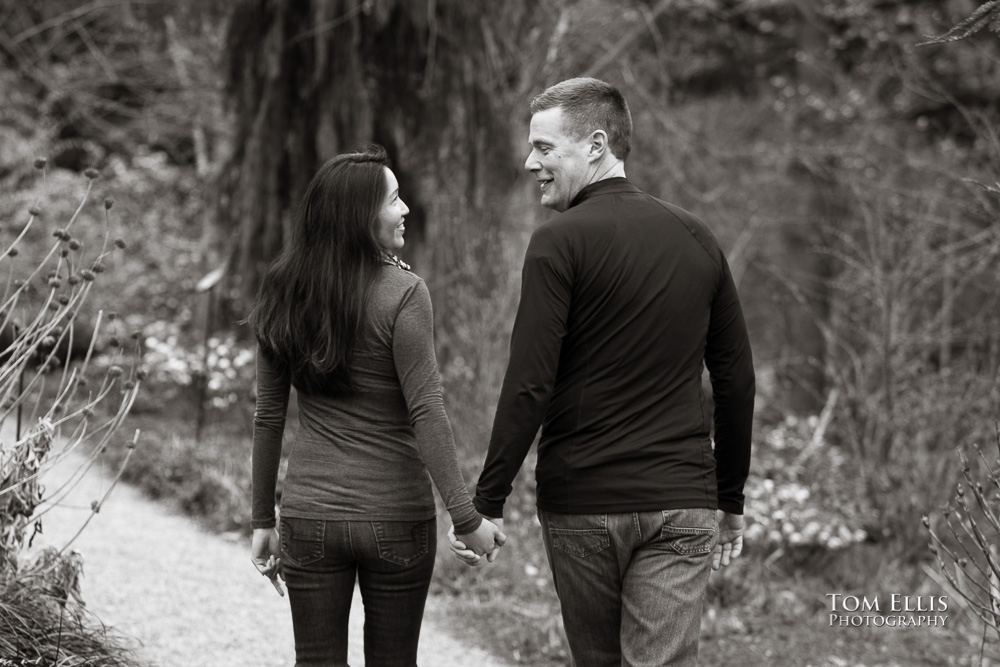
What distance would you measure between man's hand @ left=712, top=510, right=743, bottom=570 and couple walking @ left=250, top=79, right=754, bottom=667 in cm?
5

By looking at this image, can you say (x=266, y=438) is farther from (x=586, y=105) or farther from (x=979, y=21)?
(x=979, y=21)

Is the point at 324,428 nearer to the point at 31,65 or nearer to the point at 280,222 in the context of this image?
the point at 280,222

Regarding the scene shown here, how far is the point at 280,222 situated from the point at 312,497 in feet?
15.8

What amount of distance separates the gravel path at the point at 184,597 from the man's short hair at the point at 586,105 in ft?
7.13

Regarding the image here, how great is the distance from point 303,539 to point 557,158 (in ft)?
3.71

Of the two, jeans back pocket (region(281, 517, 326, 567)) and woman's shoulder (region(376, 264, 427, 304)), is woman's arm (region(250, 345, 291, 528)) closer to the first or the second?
jeans back pocket (region(281, 517, 326, 567))

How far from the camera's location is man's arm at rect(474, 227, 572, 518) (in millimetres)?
2357

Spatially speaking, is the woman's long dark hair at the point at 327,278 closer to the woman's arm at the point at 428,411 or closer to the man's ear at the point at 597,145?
the woman's arm at the point at 428,411

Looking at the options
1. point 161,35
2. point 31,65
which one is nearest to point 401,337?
point 161,35

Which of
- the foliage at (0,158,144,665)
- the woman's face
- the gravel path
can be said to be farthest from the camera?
the gravel path

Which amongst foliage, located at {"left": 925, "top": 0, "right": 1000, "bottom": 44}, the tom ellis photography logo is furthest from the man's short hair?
the tom ellis photography logo

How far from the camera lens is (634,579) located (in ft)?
7.83

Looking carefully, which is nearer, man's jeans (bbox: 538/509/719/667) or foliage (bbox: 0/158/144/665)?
man's jeans (bbox: 538/509/719/667)

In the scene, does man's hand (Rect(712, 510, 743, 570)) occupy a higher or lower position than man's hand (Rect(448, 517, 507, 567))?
lower
